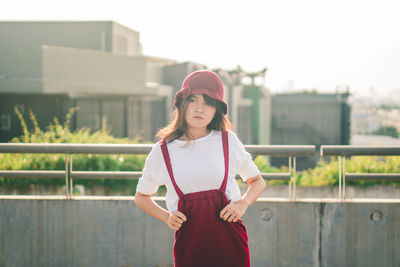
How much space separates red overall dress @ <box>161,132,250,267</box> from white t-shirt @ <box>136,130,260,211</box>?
53mm

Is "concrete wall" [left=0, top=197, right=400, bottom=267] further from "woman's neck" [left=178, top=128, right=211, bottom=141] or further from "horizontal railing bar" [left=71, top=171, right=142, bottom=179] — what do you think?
"woman's neck" [left=178, top=128, right=211, bottom=141]

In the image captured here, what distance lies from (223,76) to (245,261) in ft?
101

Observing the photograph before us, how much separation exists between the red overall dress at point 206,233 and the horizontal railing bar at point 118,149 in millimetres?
2164

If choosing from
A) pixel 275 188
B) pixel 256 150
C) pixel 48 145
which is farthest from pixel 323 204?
pixel 275 188

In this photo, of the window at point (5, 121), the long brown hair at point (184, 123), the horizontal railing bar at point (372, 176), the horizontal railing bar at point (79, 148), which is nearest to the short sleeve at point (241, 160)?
the long brown hair at point (184, 123)

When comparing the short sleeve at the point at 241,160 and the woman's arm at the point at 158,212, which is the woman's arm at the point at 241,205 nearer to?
the short sleeve at the point at 241,160

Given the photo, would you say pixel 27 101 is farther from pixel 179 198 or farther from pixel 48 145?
pixel 179 198

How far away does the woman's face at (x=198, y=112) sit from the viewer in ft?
8.73

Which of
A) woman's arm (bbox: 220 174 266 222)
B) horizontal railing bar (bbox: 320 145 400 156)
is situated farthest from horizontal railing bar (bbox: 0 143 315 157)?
woman's arm (bbox: 220 174 266 222)

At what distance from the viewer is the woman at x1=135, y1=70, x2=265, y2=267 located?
2.52 metres

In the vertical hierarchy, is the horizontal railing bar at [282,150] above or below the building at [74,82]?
below

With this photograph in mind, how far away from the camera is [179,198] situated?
254 cm

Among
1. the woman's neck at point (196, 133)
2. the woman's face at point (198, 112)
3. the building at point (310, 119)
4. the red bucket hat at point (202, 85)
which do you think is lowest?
the building at point (310, 119)

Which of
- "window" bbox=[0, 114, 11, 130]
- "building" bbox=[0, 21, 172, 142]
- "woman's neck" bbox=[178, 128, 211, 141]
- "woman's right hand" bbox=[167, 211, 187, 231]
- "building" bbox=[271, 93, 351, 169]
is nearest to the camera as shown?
"woman's right hand" bbox=[167, 211, 187, 231]
